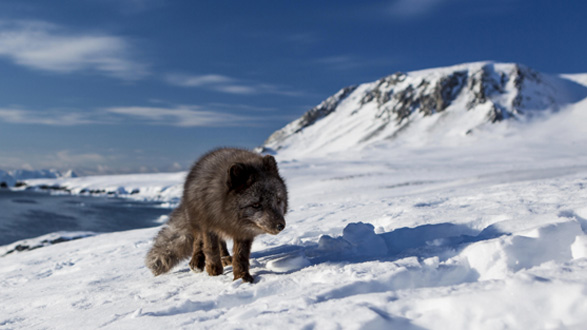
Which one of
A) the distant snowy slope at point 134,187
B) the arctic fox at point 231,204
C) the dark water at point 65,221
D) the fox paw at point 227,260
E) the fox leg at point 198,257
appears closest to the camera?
the arctic fox at point 231,204

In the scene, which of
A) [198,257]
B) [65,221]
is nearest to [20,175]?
[65,221]

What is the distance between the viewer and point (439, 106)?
474ft

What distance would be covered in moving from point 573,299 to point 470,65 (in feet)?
569

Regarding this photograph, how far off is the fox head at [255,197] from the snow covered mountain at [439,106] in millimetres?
111528

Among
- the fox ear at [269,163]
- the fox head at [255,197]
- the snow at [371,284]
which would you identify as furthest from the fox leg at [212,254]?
the fox ear at [269,163]

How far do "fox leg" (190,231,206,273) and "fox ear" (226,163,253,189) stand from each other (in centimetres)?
143

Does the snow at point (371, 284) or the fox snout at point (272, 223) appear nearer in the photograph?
the snow at point (371, 284)

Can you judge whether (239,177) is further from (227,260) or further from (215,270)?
(227,260)

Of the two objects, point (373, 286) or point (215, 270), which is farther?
point (215, 270)

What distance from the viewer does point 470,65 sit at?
524ft

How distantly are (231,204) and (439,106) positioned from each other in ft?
491

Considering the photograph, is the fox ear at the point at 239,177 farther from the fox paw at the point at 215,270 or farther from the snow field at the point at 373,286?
the fox paw at the point at 215,270

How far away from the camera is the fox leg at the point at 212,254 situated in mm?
5156

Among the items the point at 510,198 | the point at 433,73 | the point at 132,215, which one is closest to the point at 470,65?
the point at 433,73
